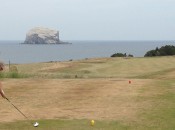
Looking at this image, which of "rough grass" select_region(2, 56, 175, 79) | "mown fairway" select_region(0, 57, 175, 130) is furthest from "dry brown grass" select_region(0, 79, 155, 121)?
"rough grass" select_region(2, 56, 175, 79)

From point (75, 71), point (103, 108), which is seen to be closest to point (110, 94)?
point (103, 108)

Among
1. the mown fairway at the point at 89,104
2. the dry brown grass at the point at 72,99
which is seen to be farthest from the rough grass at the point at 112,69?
the dry brown grass at the point at 72,99

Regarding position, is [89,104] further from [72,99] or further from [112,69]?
[112,69]

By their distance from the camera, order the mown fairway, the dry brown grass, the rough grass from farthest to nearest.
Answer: the rough grass
the dry brown grass
the mown fairway

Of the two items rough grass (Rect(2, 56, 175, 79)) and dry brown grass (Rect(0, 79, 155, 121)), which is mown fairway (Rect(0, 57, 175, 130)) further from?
rough grass (Rect(2, 56, 175, 79))

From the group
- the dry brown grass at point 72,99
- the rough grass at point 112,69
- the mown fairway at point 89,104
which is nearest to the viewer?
the mown fairway at point 89,104

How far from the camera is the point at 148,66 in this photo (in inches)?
1764

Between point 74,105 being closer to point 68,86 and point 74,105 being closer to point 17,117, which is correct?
point 17,117

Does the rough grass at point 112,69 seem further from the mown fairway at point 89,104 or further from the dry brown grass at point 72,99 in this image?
the dry brown grass at point 72,99

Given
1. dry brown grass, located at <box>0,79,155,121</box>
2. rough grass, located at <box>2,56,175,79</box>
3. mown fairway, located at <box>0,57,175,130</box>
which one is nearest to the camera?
mown fairway, located at <box>0,57,175,130</box>

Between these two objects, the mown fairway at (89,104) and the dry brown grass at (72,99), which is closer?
the mown fairway at (89,104)

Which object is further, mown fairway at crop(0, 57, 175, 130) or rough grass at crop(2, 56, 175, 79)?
rough grass at crop(2, 56, 175, 79)

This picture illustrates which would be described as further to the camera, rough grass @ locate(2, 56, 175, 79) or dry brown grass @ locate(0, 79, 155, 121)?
rough grass @ locate(2, 56, 175, 79)

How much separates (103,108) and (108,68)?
25989 mm
